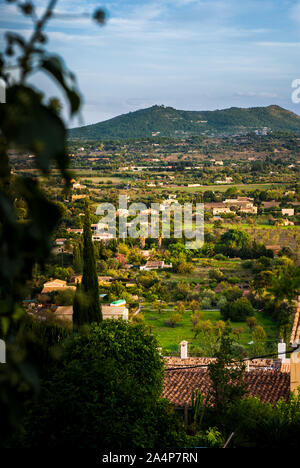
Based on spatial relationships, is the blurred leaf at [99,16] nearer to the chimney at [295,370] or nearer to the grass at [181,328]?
the chimney at [295,370]

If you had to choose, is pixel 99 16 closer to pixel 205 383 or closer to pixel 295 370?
pixel 295 370

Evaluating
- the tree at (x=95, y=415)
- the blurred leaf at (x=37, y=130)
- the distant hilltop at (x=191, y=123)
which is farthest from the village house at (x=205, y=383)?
the distant hilltop at (x=191, y=123)

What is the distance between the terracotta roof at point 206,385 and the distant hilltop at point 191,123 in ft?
209

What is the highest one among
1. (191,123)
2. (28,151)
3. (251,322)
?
(191,123)

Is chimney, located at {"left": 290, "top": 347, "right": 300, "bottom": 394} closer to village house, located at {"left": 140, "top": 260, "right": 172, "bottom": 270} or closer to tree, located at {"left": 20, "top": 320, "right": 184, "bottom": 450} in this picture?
tree, located at {"left": 20, "top": 320, "right": 184, "bottom": 450}

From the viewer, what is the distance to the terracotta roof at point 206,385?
809cm

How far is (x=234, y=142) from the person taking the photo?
67188mm

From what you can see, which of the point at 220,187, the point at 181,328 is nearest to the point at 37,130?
the point at 181,328

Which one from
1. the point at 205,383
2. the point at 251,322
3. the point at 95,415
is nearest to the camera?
the point at 95,415

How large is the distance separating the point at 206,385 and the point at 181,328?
481 inches

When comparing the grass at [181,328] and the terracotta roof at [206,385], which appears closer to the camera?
the terracotta roof at [206,385]

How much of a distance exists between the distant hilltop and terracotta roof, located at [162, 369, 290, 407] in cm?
6381

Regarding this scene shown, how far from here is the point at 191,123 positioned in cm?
7875

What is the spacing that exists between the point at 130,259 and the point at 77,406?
27699 mm
